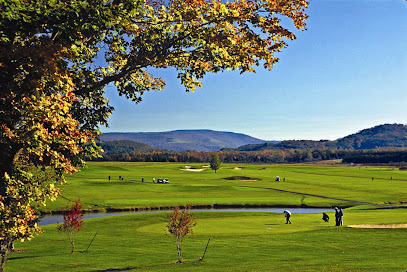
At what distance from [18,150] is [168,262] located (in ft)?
57.0

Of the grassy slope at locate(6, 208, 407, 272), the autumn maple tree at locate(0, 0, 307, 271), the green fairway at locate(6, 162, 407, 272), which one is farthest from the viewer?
the green fairway at locate(6, 162, 407, 272)

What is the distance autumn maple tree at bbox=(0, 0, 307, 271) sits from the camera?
498 inches

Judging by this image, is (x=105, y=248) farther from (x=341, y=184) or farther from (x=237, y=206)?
(x=341, y=184)

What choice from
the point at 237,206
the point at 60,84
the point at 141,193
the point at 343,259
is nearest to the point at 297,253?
the point at 343,259

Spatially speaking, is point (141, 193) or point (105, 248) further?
point (141, 193)

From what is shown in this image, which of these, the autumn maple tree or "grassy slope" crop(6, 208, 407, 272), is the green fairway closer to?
"grassy slope" crop(6, 208, 407, 272)

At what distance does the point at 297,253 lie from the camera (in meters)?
30.7

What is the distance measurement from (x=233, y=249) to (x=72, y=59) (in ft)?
71.6

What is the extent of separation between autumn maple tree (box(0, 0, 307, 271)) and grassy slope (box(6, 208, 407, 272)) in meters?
13.6

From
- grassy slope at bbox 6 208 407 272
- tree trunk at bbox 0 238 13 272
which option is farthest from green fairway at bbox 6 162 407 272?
tree trunk at bbox 0 238 13 272

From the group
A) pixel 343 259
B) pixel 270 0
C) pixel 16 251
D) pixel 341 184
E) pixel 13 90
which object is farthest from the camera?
pixel 341 184

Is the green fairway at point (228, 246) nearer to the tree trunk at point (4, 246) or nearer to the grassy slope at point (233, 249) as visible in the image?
the grassy slope at point (233, 249)

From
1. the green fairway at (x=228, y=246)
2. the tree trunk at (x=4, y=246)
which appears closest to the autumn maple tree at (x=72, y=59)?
the tree trunk at (x=4, y=246)

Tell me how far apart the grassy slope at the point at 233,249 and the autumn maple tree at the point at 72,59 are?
1361cm
